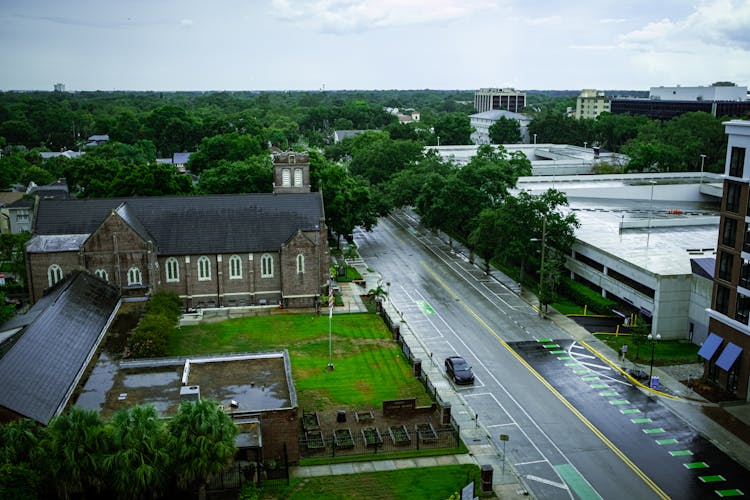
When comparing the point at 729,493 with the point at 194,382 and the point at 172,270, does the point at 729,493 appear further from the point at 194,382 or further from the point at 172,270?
the point at 172,270

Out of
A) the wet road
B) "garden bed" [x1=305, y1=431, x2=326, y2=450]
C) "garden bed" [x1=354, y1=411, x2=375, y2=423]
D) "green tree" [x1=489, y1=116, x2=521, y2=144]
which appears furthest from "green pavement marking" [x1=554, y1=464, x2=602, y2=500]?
"green tree" [x1=489, y1=116, x2=521, y2=144]

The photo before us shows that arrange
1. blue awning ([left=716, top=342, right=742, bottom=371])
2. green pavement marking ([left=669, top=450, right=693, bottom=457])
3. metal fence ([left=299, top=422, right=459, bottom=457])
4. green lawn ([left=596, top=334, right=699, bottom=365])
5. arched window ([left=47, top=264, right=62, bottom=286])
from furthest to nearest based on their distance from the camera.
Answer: arched window ([left=47, top=264, right=62, bottom=286]), green lawn ([left=596, top=334, right=699, bottom=365]), blue awning ([left=716, top=342, right=742, bottom=371]), metal fence ([left=299, top=422, right=459, bottom=457]), green pavement marking ([left=669, top=450, right=693, bottom=457])

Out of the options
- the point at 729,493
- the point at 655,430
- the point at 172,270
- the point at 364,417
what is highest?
the point at 172,270

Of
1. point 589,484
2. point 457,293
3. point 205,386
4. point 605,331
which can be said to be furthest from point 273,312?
point 589,484

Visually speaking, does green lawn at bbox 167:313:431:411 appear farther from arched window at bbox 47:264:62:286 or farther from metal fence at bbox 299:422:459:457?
arched window at bbox 47:264:62:286

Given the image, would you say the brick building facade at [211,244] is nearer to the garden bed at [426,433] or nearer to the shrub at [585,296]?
the shrub at [585,296]

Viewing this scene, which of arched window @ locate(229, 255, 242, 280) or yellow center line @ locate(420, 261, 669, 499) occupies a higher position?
arched window @ locate(229, 255, 242, 280)

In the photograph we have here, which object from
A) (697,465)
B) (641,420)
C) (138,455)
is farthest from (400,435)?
(697,465)
